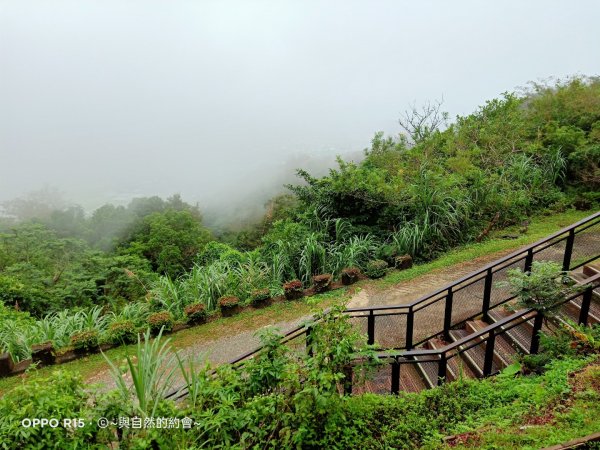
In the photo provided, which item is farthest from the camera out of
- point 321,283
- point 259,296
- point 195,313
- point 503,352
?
point 321,283

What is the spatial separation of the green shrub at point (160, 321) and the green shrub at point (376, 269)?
176 inches

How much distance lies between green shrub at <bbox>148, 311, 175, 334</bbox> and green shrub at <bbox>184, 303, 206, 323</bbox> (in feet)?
1.09

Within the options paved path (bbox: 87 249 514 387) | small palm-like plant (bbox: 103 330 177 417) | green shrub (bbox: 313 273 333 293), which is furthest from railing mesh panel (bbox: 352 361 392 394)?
green shrub (bbox: 313 273 333 293)

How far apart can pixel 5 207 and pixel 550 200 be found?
33.4 metres

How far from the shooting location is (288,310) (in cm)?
792

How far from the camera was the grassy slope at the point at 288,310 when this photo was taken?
669cm

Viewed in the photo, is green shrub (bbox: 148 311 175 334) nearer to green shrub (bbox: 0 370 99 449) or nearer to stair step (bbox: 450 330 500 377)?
green shrub (bbox: 0 370 99 449)

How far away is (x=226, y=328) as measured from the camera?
7.55m

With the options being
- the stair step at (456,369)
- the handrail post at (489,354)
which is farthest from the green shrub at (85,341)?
the handrail post at (489,354)

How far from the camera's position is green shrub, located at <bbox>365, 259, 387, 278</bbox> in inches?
344

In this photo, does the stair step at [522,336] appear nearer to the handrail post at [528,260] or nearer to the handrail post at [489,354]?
the handrail post at [489,354]

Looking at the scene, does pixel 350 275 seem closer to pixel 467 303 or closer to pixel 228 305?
pixel 228 305

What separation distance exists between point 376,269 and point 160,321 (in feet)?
15.8

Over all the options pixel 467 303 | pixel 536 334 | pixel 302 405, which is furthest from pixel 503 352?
pixel 302 405
